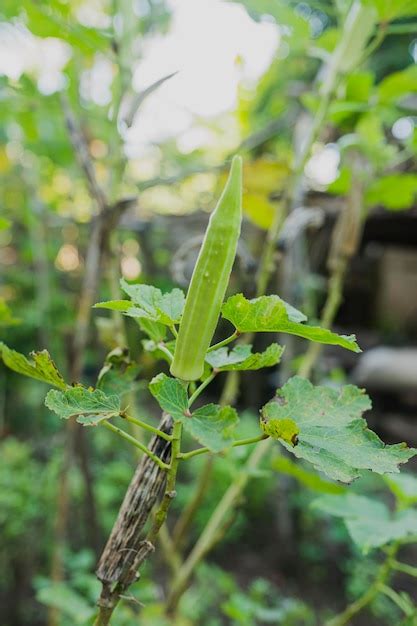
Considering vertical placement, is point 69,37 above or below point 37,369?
above

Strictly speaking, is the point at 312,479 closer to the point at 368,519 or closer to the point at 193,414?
the point at 368,519

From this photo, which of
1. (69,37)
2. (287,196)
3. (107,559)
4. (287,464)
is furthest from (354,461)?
(69,37)

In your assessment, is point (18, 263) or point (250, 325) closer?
point (250, 325)

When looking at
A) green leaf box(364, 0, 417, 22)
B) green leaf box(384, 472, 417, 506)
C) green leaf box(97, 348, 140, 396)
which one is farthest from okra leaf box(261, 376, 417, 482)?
green leaf box(364, 0, 417, 22)

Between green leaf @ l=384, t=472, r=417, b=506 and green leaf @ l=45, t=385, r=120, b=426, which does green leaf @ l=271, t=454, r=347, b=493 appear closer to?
green leaf @ l=384, t=472, r=417, b=506

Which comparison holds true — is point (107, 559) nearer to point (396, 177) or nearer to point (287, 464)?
point (287, 464)

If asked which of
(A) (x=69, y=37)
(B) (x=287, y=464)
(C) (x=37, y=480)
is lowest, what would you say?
(C) (x=37, y=480)

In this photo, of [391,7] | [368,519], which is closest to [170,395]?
[368,519]

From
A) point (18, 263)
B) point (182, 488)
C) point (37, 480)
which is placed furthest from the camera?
point (18, 263)
